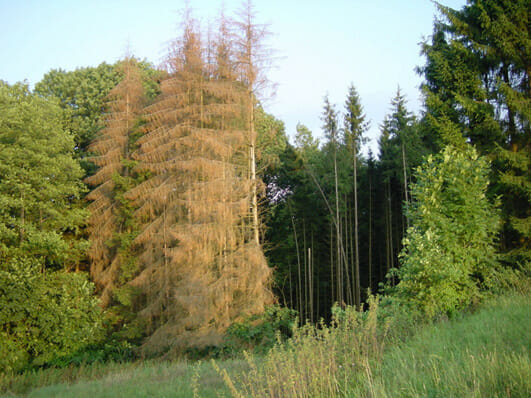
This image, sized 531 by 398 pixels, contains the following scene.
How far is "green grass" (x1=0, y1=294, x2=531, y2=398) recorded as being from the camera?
387 cm

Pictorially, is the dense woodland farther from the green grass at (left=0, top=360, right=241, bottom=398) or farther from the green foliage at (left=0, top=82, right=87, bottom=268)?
the green grass at (left=0, top=360, right=241, bottom=398)

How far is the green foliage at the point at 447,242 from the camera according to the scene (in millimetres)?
8531

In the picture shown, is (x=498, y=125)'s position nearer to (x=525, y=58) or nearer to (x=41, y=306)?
(x=525, y=58)

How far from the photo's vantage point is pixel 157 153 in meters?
19.0

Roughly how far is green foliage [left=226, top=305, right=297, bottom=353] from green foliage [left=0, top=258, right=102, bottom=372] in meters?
7.34

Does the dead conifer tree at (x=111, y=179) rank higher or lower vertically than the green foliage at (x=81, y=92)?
lower

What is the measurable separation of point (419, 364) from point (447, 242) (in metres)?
5.24

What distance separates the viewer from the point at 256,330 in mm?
15516

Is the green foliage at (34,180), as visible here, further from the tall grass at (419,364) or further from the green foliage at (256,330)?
the tall grass at (419,364)

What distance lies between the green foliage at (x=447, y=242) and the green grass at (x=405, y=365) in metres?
0.90

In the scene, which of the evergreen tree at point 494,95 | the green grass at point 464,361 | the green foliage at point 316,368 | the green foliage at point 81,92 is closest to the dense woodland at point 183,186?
the evergreen tree at point 494,95

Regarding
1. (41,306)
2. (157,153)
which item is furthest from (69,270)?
(157,153)

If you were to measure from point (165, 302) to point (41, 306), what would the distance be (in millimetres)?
5321

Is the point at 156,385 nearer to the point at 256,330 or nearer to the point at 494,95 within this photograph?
the point at 256,330
